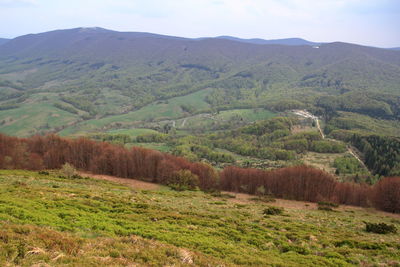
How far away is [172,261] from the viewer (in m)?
14.5

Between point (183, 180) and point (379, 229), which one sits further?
point (183, 180)

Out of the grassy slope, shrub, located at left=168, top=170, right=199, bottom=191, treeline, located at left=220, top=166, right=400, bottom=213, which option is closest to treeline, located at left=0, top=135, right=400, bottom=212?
treeline, located at left=220, top=166, right=400, bottom=213

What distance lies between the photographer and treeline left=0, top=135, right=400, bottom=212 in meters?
66.9

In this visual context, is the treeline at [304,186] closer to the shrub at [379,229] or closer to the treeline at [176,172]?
the treeline at [176,172]

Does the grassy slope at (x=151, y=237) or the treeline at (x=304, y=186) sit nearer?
the grassy slope at (x=151, y=237)

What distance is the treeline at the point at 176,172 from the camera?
66.9 metres

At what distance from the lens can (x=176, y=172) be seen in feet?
226

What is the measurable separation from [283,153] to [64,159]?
110 m

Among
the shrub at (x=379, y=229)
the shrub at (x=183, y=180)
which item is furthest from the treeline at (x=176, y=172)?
the shrub at (x=379, y=229)

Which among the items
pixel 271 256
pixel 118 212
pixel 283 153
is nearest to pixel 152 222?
pixel 118 212

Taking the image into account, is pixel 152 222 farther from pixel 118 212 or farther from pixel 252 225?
pixel 252 225

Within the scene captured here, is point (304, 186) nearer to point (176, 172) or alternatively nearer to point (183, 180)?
point (183, 180)

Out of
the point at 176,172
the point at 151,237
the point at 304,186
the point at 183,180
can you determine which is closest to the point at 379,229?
the point at 151,237

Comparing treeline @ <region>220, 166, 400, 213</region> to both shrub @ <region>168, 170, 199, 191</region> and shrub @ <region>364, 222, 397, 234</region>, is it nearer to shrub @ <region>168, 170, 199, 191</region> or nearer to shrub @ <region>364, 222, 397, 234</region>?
shrub @ <region>168, 170, 199, 191</region>
